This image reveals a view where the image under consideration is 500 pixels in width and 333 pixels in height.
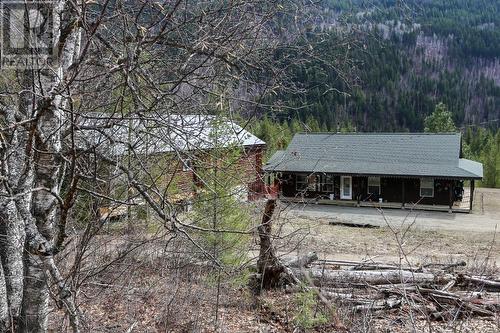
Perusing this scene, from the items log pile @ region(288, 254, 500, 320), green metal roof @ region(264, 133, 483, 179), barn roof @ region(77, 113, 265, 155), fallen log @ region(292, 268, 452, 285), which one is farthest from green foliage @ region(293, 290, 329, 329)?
green metal roof @ region(264, 133, 483, 179)

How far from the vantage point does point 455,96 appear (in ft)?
392

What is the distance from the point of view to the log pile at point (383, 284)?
7.87 m

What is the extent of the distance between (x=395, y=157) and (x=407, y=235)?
10780mm

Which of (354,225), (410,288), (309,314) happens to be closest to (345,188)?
(354,225)

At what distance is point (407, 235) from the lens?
20.8 m

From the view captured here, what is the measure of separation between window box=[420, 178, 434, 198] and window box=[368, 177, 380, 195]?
275cm

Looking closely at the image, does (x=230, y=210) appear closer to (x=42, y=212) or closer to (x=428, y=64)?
(x=42, y=212)

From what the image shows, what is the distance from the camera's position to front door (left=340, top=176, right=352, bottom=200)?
3112 centimetres

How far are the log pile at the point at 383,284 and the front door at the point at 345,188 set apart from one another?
2013cm

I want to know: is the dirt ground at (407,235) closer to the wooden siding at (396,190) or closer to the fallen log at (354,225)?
the fallen log at (354,225)

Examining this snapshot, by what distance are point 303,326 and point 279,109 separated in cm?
475

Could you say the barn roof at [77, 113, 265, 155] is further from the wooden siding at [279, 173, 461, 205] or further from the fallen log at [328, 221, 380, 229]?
the wooden siding at [279, 173, 461, 205]

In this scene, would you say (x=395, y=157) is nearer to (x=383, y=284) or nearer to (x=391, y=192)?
(x=391, y=192)

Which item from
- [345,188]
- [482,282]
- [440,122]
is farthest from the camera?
[440,122]
